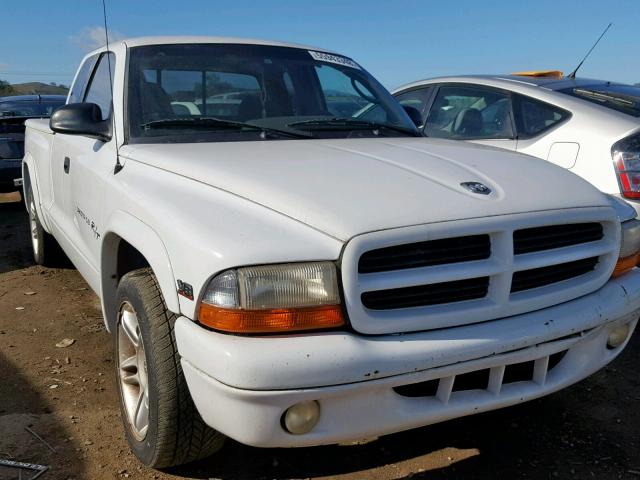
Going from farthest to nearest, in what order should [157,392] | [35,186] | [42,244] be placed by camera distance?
[42,244] → [35,186] → [157,392]

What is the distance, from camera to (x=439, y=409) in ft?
6.89

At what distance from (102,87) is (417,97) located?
326cm

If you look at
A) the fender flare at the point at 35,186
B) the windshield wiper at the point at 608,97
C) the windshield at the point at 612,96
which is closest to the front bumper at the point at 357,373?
the windshield at the point at 612,96

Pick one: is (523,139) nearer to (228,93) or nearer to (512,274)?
(228,93)

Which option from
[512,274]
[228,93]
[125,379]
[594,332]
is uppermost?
[228,93]

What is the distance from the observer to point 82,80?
14.5 feet

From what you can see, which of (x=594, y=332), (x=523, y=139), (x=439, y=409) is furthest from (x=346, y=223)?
(x=523, y=139)

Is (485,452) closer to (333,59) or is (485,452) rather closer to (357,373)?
(357,373)

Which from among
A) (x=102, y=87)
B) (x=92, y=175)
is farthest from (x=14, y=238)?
(x=92, y=175)

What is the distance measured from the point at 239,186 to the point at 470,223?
2.73 feet

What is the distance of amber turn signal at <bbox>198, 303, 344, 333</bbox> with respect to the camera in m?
1.91

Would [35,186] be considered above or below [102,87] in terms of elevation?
below

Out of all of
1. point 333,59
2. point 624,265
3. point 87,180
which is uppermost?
point 333,59

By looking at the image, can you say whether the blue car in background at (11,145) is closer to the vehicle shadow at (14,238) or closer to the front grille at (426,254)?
the vehicle shadow at (14,238)
